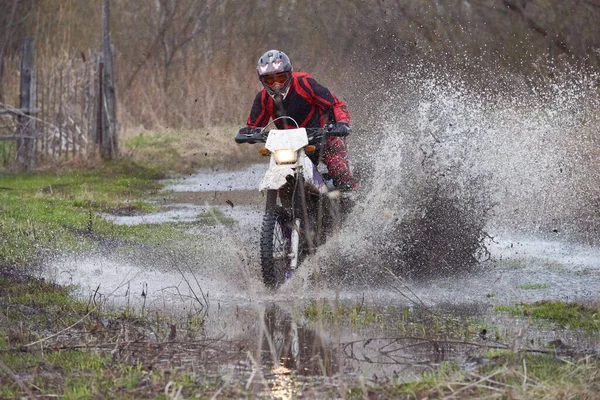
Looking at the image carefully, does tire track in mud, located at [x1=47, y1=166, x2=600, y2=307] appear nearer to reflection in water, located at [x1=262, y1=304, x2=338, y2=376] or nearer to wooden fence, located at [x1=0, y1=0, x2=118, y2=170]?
reflection in water, located at [x1=262, y1=304, x2=338, y2=376]

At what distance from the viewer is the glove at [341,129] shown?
8.79 m

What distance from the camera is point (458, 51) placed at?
22000 mm

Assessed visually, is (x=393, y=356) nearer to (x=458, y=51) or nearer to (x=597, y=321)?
(x=597, y=321)

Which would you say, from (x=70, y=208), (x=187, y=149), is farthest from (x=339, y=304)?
(x=187, y=149)

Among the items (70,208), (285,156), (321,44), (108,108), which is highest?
(321,44)

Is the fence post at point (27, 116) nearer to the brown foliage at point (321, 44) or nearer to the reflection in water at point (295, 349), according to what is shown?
the brown foliage at point (321, 44)

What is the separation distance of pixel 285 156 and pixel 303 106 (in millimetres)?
1168

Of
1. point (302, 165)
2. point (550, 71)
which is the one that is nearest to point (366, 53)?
point (550, 71)

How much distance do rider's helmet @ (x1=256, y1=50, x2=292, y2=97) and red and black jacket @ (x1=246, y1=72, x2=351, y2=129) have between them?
20 centimetres

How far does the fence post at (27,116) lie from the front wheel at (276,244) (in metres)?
10.8

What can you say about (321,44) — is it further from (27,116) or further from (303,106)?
(303,106)

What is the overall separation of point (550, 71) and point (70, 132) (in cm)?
896

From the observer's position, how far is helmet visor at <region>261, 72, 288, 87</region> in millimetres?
9181

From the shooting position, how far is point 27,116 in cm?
1875
